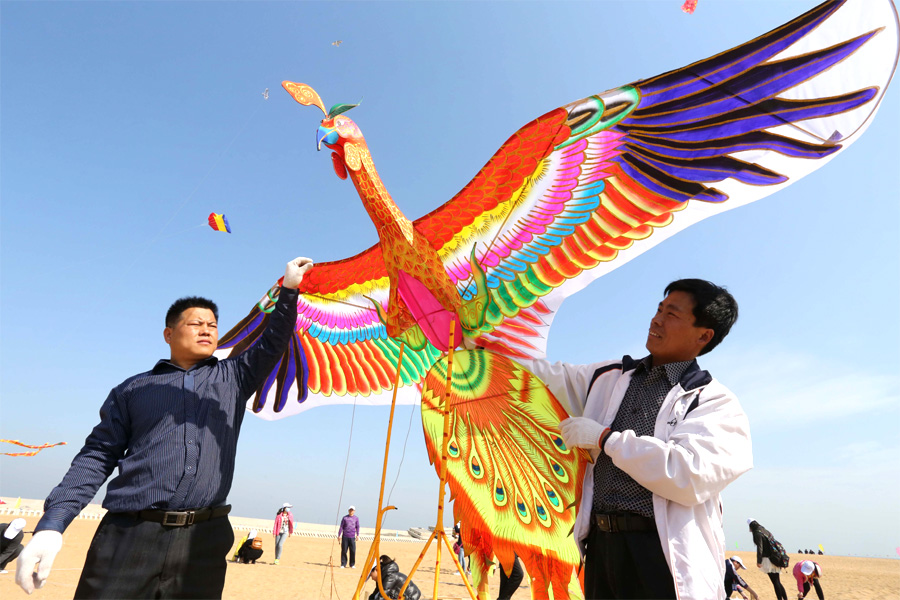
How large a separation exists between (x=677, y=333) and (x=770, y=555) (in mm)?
8631

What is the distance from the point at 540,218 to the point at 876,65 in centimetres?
163

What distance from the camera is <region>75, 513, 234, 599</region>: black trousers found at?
1990mm

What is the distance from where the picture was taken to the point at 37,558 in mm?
1986

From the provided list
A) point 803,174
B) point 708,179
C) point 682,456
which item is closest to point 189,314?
point 682,456

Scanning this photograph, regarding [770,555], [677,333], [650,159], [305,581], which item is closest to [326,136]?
[650,159]

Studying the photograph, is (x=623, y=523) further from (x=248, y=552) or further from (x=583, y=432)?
(x=248, y=552)

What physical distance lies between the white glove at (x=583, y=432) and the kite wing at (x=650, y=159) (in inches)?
43.9

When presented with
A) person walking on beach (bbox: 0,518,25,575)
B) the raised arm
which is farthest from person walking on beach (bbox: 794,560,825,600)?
person walking on beach (bbox: 0,518,25,575)

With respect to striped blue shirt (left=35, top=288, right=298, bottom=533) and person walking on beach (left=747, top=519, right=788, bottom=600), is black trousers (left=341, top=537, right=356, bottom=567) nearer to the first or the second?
person walking on beach (left=747, top=519, right=788, bottom=600)

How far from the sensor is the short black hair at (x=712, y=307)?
2143 mm

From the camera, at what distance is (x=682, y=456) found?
1718 mm

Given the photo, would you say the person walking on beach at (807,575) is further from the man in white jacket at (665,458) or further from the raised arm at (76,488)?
the raised arm at (76,488)

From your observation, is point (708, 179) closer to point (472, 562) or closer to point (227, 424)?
point (472, 562)

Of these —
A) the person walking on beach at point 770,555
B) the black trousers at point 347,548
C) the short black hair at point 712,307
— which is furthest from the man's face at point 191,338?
the black trousers at point 347,548
